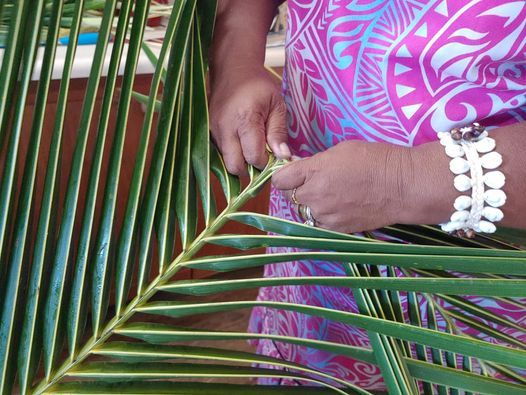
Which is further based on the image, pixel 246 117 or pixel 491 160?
pixel 246 117

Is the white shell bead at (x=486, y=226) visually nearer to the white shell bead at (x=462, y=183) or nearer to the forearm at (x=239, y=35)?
the white shell bead at (x=462, y=183)

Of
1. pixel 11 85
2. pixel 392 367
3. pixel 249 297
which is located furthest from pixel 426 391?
pixel 249 297

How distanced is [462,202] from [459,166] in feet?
0.09

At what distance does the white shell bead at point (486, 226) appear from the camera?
1.50 feet

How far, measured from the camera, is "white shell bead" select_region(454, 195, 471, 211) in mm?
448

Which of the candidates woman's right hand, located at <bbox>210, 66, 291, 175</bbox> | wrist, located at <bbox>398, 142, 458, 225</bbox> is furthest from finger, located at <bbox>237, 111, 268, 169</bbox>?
wrist, located at <bbox>398, 142, 458, 225</bbox>

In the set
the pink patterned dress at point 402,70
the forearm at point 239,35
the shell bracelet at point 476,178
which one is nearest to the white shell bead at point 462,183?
the shell bracelet at point 476,178

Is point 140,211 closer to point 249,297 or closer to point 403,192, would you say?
point 403,192

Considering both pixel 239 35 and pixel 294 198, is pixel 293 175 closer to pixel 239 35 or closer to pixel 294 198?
pixel 294 198

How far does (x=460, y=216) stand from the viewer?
0.45 m

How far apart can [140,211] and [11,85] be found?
14 cm

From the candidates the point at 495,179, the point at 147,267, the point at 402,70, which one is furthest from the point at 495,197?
the point at 147,267

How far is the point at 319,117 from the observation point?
0.63 m

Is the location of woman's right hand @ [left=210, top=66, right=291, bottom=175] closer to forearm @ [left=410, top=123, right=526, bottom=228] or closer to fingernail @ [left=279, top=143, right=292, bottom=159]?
fingernail @ [left=279, top=143, right=292, bottom=159]
